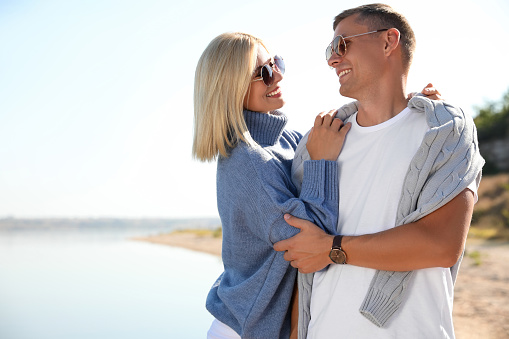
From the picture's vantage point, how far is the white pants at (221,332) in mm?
2788

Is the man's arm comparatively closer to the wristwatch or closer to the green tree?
the wristwatch

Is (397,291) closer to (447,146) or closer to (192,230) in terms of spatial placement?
(447,146)

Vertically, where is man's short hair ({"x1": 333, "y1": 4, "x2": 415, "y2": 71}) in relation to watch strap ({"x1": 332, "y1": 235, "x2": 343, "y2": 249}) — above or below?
above

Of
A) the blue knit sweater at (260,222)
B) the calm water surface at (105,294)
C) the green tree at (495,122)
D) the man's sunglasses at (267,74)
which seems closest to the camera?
the blue knit sweater at (260,222)

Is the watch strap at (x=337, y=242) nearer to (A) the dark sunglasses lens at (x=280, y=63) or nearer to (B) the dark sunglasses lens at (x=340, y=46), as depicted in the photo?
(B) the dark sunglasses lens at (x=340, y=46)

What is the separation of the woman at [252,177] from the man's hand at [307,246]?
44mm

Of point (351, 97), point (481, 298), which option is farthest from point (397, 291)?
point (481, 298)

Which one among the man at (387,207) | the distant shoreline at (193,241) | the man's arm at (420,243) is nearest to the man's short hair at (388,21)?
the man at (387,207)

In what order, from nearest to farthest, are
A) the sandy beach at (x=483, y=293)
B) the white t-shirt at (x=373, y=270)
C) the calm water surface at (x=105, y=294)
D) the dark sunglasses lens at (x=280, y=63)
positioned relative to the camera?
the white t-shirt at (x=373, y=270)
the dark sunglasses lens at (x=280, y=63)
the sandy beach at (x=483, y=293)
the calm water surface at (x=105, y=294)

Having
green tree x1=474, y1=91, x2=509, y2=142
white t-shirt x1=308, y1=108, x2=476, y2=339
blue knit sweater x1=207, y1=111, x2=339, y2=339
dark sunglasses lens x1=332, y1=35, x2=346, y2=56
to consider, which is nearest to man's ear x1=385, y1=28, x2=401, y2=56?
dark sunglasses lens x1=332, y1=35, x2=346, y2=56

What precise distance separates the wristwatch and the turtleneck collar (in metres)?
0.82

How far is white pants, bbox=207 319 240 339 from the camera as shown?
2.79 m

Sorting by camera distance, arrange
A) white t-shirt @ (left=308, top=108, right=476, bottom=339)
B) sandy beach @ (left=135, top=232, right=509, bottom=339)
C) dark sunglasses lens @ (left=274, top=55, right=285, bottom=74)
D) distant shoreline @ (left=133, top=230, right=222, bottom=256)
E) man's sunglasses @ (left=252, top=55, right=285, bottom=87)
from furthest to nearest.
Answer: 1. distant shoreline @ (left=133, top=230, right=222, bottom=256)
2. sandy beach @ (left=135, top=232, right=509, bottom=339)
3. dark sunglasses lens @ (left=274, top=55, right=285, bottom=74)
4. man's sunglasses @ (left=252, top=55, right=285, bottom=87)
5. white t-shirt @ (left=308, top=108, right=476, bottom=339)

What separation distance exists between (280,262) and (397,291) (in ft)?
2.06
